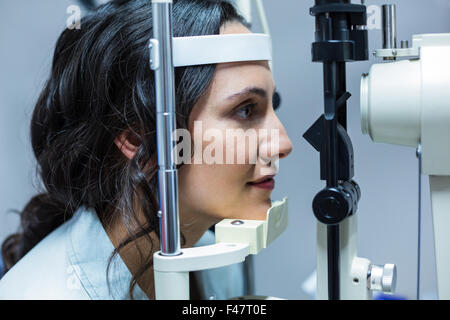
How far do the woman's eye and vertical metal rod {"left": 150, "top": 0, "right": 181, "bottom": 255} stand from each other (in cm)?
20

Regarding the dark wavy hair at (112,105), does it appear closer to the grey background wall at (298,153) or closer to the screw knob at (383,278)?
the grey background wall at (298,153)

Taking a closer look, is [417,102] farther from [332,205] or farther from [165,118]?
[165,118]

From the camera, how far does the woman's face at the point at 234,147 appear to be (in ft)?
2.80

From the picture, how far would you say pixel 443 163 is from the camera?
2.35 ft

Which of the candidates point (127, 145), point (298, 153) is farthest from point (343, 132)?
point (298, 153)

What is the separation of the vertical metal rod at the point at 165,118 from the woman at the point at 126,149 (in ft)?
0.47

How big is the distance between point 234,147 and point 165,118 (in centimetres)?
21

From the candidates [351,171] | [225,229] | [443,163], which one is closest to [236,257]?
[225,229]

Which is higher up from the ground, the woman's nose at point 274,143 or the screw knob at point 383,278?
the woman's nose at point 274,143

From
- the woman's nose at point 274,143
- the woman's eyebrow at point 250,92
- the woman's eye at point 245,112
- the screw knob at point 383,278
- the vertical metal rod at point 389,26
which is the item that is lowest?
the screw knob at point 383,278

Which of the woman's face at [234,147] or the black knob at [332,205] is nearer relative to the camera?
the black knob at [332,205]

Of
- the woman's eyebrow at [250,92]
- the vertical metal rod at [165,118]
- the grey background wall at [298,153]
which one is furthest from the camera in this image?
the grey background wall at [298,153]

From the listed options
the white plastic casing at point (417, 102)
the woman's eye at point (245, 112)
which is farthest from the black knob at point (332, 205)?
the woman's eye at point (245, 112)

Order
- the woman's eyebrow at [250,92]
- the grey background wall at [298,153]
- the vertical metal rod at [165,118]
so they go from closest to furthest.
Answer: the vertical metal rod at [165,118], the woman's eyebrow at [250,92], the grey background wall at [298,153]
